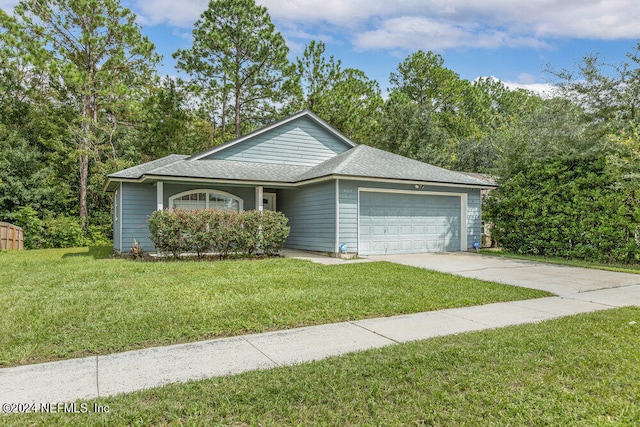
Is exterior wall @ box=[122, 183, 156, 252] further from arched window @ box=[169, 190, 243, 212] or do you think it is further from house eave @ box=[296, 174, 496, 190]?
house eave @ box=[296, 174, 496, 190]

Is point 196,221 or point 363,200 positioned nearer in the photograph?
point 196,221

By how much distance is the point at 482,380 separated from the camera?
3211 mm

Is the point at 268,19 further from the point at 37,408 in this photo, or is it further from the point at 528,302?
the point at 37,408

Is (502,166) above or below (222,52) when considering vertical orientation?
below

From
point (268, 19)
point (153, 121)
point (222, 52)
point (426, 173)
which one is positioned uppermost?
point (268, 19)

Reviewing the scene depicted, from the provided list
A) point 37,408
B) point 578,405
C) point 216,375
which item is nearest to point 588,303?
point 578,405

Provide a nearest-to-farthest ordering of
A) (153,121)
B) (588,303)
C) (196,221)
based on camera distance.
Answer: (588,303) → (196,221) → (153,121)

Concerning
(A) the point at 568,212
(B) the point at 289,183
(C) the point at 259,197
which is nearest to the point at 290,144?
(B) the point at 289,183

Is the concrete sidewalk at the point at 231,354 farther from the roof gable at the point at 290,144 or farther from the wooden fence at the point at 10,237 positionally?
the wooden fence at the point at 10,237

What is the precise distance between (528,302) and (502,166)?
965cm

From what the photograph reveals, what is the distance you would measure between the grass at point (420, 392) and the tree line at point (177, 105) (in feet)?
34.7

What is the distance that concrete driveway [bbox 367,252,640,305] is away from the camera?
755 centimetres

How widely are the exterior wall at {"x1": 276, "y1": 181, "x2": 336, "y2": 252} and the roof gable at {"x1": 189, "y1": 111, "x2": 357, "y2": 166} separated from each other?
1564mm

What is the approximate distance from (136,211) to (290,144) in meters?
6.15
